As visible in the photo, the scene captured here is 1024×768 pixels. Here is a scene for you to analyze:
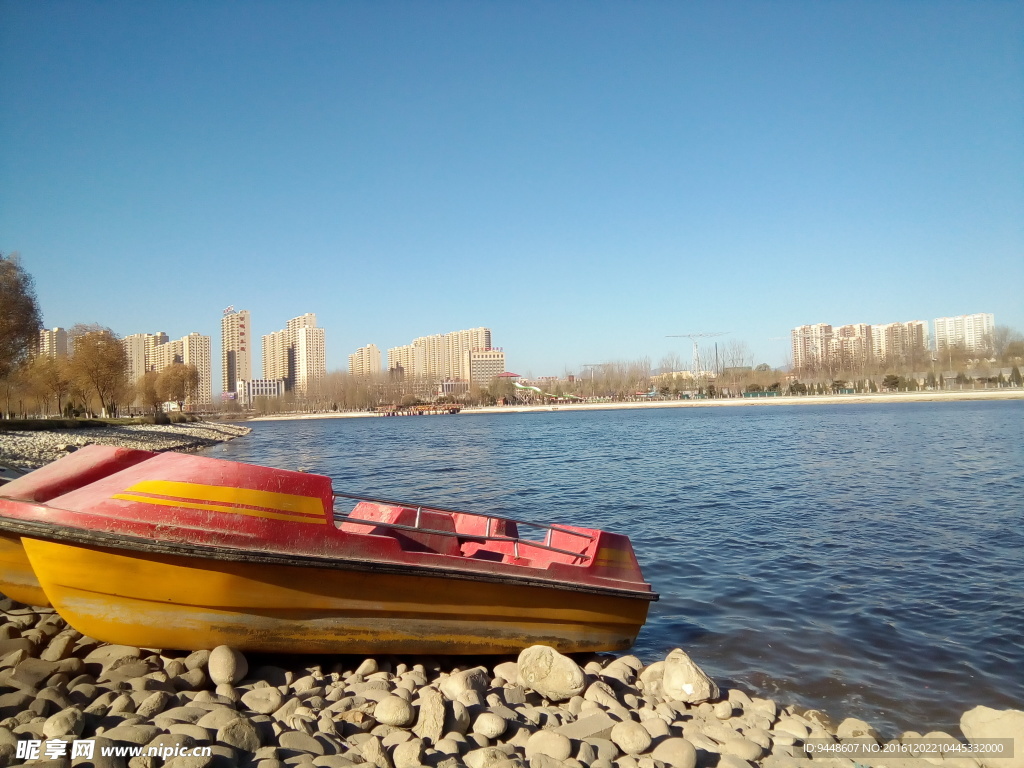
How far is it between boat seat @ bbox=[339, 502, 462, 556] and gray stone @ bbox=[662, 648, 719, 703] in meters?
2.58

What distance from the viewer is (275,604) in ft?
16.4

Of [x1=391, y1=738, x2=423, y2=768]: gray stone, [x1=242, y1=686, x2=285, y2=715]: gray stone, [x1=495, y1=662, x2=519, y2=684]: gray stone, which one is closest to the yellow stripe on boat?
[x1=242, y1=686, x2=285, y2=715]: gray stone

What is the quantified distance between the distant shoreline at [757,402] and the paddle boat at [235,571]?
107570mm

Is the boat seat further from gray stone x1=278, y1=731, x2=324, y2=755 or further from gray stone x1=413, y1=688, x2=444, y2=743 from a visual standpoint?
gray stone x1=278, y1=731, x2=324, y2=755

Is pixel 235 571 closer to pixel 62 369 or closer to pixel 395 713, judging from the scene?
pixel 395 713

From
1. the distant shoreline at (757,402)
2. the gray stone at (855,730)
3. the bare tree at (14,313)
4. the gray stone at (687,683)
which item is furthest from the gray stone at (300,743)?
the distant shoreline at (757,402)

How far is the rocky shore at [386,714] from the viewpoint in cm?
386

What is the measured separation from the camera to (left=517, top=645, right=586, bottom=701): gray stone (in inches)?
210

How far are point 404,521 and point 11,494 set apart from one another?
11.3 feet

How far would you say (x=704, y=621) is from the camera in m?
7.90

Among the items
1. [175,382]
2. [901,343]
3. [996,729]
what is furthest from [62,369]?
[901,343]

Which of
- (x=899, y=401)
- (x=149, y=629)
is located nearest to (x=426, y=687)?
(x=149, y=629)

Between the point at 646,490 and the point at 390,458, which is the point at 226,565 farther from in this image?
the point at 390,458

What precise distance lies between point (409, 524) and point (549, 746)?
315cm
